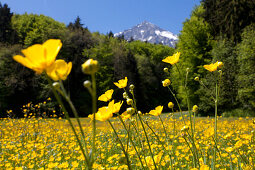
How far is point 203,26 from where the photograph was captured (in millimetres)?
16469

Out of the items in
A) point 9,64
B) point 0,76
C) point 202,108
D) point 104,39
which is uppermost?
point 104,39

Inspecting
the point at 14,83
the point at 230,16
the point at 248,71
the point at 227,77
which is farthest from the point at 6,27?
the point at 248,71

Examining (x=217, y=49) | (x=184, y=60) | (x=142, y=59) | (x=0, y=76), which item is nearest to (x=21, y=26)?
(x=0, y=76)

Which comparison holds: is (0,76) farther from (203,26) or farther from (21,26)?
(203,26)

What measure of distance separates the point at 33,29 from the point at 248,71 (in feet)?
67.4

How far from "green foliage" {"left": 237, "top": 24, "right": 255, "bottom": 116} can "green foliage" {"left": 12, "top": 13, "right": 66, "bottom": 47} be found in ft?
53.1

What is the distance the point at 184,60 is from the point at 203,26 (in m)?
3.04

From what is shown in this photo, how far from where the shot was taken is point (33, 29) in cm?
2216

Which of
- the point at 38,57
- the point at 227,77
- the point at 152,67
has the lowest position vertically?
the point at 38,57

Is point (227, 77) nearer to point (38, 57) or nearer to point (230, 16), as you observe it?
point (230, 16)

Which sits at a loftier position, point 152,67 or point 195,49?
point 152,67

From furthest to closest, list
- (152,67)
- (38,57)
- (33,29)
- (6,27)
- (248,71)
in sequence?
(152,67)
(33,29)
(6,27)
(248,71)
(38,57)

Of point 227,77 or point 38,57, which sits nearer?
point 38,57

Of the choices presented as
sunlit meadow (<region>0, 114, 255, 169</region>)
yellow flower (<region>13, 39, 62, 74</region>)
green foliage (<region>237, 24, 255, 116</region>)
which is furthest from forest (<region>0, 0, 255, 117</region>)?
yellow flower (<region>13, 39, 62, 74</region>)
